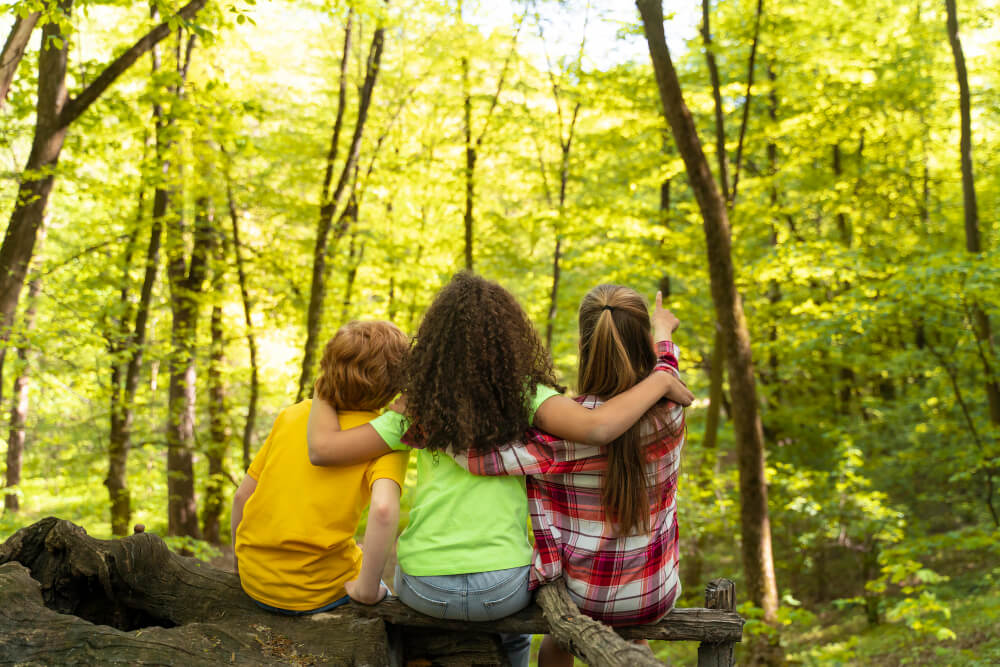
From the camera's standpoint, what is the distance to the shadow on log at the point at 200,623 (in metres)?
2.19

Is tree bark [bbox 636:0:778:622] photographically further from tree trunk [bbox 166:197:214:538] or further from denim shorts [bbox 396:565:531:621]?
tree trunk [bbox 166:197:214:538]

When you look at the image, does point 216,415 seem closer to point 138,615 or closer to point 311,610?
point 138,615

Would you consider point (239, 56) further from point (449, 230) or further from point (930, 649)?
point (930, 649)

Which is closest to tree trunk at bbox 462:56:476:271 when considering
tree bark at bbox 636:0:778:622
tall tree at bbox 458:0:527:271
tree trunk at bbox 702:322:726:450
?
tall tree at bbox 458:0:527:271

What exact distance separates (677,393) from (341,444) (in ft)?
3.92

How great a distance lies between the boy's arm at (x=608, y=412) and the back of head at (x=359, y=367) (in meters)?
0.59

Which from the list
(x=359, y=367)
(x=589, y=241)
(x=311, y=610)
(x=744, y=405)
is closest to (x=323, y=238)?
(x=589, y=241)

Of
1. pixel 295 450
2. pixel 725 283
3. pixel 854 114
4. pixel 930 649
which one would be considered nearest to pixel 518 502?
pixel 295 450

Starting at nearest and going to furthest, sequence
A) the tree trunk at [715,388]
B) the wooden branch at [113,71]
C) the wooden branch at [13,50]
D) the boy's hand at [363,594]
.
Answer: the boy's hand at [363,594] → the wooden branch at [13,50] → the wooden branch at [113,71] → the tree trunk at [715,388]

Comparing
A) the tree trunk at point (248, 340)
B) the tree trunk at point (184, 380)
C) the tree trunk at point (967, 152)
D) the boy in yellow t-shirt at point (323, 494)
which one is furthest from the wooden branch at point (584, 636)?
the tree trunk at point (248, 340)

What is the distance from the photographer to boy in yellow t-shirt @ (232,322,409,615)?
8.57 feet

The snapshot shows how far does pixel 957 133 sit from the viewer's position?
13750 millimetres

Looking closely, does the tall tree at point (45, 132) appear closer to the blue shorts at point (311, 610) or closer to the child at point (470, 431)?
the blue shorts at point (311, 610)

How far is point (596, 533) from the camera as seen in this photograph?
8.22ft
